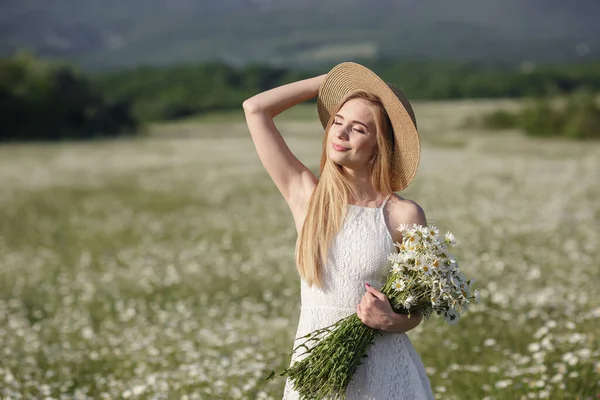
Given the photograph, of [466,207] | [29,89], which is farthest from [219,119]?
[466,207]

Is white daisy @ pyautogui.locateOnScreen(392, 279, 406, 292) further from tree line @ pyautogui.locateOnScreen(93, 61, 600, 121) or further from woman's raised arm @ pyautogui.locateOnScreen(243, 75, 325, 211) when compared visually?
tree line @ pyautogui.locateOnScreen(93, 61, 600, 121)

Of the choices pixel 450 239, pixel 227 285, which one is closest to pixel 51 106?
pixel 227 285

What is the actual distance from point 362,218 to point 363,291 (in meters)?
0.37

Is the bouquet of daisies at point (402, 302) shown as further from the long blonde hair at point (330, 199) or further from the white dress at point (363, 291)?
the long blonde hair at point (330, 199)

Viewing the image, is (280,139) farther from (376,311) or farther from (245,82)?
(245,82)

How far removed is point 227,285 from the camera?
415 inches

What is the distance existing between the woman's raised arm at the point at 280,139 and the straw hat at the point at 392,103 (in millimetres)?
111

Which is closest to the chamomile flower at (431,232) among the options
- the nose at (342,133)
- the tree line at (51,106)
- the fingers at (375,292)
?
the fingers at (375,292)

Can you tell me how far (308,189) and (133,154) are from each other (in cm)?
3044

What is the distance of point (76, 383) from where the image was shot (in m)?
6.48

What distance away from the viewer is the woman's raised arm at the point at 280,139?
14.2ft

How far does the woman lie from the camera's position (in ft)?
13.2

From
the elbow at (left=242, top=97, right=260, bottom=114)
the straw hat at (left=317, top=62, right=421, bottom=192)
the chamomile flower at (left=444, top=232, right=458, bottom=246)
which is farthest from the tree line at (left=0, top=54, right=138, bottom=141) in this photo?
the chamomile flower at (left=444, top=232, right=458, bottom=246)

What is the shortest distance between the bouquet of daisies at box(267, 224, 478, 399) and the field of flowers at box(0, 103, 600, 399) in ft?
5.57
